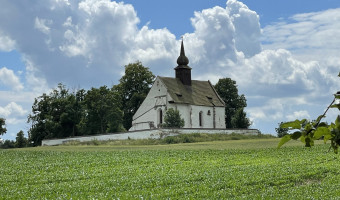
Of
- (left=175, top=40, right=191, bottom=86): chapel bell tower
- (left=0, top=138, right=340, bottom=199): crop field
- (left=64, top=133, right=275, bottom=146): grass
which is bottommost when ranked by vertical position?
(left=0, top=138, right=340, bottom=199): crop field

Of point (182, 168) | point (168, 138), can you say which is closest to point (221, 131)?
point (168, 138)

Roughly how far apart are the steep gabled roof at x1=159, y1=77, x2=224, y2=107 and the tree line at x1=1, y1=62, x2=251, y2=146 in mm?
4197

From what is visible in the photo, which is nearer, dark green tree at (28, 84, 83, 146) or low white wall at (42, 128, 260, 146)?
low white wall at (42, 128, 260, 146)

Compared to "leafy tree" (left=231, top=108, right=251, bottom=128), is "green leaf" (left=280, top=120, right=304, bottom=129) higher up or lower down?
lower down

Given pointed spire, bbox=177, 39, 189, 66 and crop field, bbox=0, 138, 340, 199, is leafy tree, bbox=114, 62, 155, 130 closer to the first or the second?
pointed spire, bbox=177, 39, 189, 66

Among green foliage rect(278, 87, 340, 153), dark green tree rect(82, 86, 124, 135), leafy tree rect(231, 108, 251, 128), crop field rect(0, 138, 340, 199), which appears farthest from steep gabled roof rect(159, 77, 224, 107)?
green foliage rect(278, 87, 340, 153)

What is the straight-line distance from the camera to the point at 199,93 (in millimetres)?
68812

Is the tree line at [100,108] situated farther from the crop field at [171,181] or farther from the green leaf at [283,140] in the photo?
the green leaf at [283,140]

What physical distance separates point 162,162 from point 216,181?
10.5 metres

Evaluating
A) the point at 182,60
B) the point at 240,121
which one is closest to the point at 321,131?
the point at 240,121

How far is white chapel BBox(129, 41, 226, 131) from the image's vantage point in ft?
211

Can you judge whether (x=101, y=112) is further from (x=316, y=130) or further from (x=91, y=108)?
(x=316, y=130)

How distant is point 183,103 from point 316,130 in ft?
200

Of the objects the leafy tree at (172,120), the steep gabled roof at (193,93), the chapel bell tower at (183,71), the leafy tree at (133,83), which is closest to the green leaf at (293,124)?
the leafy tree at (172,120)
